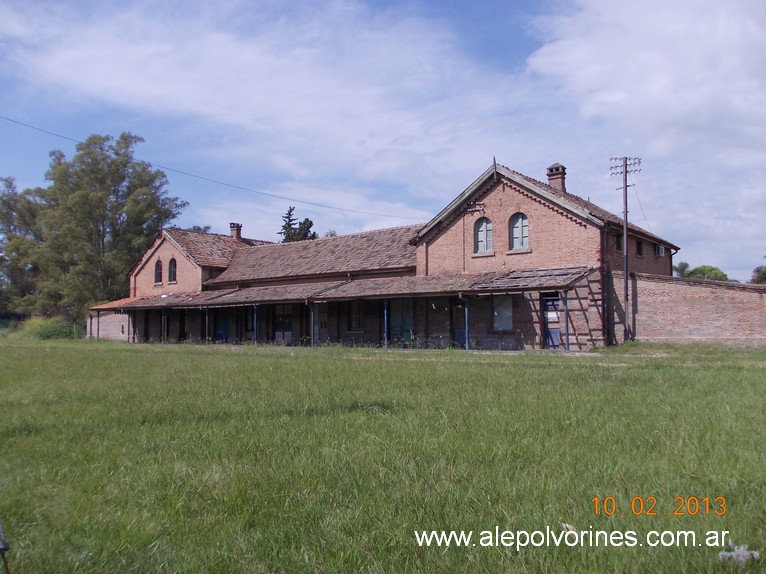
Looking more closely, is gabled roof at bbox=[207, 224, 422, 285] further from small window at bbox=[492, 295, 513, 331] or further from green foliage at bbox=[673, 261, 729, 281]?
green foliage at bbox=[673, 261, 729, 281]

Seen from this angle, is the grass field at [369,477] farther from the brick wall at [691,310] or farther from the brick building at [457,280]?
the brick building at [457,280]

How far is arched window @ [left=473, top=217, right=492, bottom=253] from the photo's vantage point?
91.8ft

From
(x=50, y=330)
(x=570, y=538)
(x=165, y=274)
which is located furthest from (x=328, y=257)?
(x=570, y=538)

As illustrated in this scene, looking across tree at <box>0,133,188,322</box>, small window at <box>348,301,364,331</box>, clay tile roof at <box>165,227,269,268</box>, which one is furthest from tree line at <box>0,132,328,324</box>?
small window at <box>348,301,364,331</box>

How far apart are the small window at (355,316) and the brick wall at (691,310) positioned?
12053 mm

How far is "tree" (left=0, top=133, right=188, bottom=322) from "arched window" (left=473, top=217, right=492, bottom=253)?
34582 millimetres

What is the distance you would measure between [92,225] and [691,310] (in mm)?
46576

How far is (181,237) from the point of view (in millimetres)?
41500

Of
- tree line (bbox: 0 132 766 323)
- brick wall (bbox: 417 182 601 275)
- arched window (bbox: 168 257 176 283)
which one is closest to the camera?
brick wall (bbox: 417 182 601 275)

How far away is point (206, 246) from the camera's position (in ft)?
137

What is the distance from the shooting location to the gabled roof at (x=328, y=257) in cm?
3203

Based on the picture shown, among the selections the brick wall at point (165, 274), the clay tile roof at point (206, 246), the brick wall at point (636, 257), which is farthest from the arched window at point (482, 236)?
the brick wall at point (165, 274)

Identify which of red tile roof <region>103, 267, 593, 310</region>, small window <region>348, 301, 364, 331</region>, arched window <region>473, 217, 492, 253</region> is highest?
arched window <region>473, 217, 492, 253</region>

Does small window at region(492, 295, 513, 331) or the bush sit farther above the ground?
small window at region(492, 295, 513, 331)
